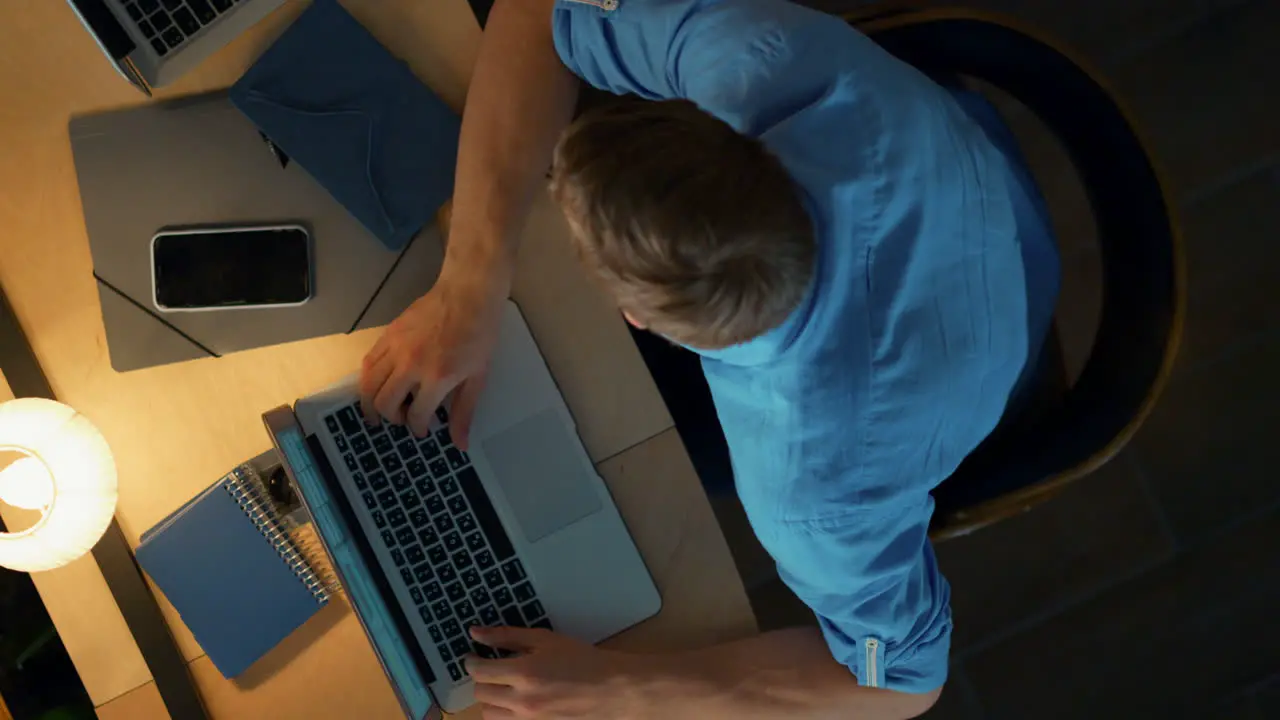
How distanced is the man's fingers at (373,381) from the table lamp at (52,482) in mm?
258

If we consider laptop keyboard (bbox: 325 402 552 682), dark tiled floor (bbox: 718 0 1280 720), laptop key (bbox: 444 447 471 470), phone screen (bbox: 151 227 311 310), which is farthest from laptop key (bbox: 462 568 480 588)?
dark tiled floor (bbox: 718 0 1280 720)

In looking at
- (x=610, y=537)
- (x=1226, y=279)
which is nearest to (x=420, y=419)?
(x=610, y=537)

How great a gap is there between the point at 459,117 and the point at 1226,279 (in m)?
1.45

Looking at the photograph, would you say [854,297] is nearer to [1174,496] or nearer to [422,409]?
[422,409]

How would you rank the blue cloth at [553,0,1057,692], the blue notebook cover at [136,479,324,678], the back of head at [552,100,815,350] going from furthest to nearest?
the blue notebook cover at [136,479,324,678]
the blue cloth at [553,0,1057,692]
the back of head at [552,100,815,350]

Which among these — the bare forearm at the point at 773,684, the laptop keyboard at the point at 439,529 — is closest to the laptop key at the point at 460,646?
the laptop keyboard at the point at 439,529

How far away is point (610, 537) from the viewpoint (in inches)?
35.0

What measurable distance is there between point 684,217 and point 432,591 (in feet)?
1.62

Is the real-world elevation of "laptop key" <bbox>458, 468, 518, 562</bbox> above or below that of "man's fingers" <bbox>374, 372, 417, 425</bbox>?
below

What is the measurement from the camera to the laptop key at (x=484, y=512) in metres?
→ 0.87

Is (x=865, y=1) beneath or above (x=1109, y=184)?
above

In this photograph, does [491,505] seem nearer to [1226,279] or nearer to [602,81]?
[602,81]

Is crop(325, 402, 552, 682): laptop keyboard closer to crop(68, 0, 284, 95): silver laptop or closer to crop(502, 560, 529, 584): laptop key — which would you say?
crop(502, 560, 529, 584): laptop key

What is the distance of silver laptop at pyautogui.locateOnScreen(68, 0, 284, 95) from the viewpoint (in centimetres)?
86
